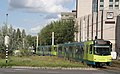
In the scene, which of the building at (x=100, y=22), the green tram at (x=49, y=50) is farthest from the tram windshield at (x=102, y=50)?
the building at (x=100, y=22)

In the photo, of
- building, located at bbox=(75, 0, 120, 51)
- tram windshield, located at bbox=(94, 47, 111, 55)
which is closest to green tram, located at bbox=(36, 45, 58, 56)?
building, located at bbox=(75, 0, 120, 51)

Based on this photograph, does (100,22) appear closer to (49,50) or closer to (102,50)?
(49,50)

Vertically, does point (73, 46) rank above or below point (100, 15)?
below

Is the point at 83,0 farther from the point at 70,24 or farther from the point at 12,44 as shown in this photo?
the point at 12,44

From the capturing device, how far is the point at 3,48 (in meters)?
58.6

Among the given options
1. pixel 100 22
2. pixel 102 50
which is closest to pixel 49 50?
pixel 100 22

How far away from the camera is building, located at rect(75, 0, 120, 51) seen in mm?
96375

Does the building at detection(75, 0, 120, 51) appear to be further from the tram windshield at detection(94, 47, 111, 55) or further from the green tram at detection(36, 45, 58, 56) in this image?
the tram windshield at detection(94, 47, 111, 55)

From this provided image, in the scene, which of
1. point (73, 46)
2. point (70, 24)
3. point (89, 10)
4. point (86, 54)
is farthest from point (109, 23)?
point (86, 54)

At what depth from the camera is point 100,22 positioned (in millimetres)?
99062

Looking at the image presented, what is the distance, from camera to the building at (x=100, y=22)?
316 ft

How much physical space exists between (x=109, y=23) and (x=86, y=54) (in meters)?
59.5

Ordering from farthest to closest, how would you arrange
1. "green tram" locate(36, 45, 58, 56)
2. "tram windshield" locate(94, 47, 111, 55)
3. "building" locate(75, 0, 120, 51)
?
1. "building" locate(75, 0, 120, 51)
2. "green tram" locate(36, 45, 58, 56)
3. "tram windshield" locate(94, 47, 111, 55)

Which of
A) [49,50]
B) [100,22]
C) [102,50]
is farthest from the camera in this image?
[100,22]
